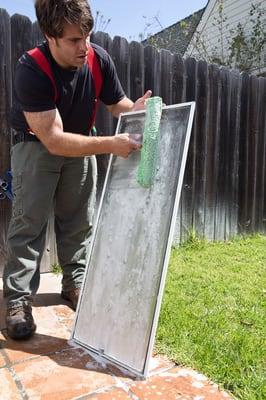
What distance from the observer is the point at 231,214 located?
4852 mm

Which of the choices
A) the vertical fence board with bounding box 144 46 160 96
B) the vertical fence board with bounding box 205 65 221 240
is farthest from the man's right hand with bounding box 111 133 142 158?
the vertical fence board with bounding box 205 65 221 240

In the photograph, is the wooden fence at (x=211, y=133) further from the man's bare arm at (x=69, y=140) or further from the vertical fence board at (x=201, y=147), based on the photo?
the man's bare arm at (x=69, y=140)

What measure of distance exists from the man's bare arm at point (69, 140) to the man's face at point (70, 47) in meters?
0.28

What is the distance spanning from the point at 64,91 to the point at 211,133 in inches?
104

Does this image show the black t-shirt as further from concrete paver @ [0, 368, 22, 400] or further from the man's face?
concrete paver @ [0, 368, 22, 400]

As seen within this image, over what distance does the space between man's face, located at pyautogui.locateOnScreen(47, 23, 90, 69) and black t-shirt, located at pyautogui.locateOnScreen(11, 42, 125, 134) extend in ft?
0.19

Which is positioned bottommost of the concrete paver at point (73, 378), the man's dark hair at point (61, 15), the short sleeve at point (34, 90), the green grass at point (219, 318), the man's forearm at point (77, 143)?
the concrete paver at point (73, 378)

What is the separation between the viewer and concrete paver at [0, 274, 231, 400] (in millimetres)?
1741

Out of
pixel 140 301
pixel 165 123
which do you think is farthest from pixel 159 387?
pixel 165 123

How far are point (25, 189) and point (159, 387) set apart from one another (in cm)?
126

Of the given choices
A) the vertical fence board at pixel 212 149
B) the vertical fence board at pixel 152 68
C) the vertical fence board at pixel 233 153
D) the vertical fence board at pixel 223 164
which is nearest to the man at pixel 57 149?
the vertical fence board at pixel 152 68

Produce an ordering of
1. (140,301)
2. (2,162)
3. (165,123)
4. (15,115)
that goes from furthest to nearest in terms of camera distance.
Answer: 1. (2,162)
2. (15,115)
3. (165,123)
4. (140,301)

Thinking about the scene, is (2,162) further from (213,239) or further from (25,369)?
(213,239)

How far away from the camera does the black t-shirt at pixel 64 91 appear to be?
81.6 inches
